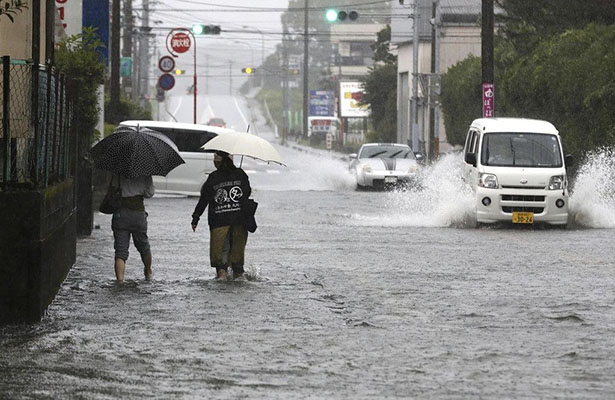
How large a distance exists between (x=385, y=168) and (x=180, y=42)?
20.8 m

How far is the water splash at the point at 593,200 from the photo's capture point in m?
27.2

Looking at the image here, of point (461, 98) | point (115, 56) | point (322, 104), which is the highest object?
point (322, 104)

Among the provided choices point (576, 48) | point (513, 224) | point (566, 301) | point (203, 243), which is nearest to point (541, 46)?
point (576, 48)

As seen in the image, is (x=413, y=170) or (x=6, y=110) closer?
(x=6, y=110)

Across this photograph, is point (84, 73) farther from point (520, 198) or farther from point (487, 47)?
point (487, 47)

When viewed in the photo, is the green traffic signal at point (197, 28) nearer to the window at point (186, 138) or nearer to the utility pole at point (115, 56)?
the utility pole at point (115, 56)

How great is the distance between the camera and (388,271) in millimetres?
17500

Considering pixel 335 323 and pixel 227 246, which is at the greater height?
pixel 227 246

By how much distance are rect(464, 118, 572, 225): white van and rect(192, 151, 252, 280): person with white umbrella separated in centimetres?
1009

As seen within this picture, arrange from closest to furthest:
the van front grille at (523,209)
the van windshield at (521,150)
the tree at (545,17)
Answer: the van front grille at (523,209), the van windshield at (521,150), the tree at (545,17)

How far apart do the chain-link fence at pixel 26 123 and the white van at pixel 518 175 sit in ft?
40.6

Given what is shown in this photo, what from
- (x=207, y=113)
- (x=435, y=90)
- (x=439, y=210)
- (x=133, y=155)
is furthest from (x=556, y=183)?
(x=207, y=113)

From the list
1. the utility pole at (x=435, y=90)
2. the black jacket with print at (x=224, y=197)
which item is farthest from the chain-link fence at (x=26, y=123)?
the utility pole at (x=435, y=90)

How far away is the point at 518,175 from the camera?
84.8 feet
